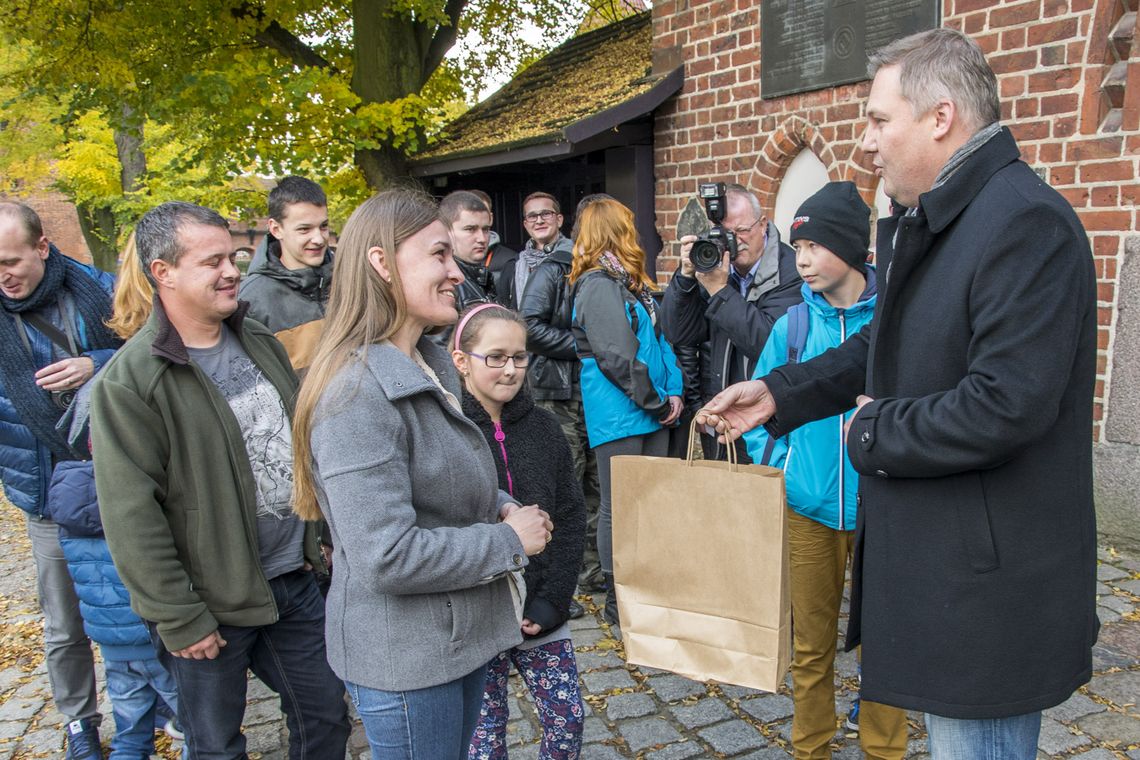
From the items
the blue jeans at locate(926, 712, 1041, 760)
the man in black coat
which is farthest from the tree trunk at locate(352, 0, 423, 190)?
the blue jeans at locate(926, 712, 1041, 760)

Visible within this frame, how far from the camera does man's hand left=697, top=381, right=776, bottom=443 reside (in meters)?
2.46

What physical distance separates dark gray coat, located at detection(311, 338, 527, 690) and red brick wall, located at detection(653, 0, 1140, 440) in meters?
4.22

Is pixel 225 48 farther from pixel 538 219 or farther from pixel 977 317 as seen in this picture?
pixel 977 317

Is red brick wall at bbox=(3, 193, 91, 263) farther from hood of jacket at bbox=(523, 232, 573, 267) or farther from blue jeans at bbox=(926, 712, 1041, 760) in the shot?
blue jeans at bbox=(926, 712, 1041, 760)

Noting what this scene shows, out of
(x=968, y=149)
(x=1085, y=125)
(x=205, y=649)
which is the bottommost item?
(x=205, y=649)

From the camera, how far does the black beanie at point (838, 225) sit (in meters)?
2.86

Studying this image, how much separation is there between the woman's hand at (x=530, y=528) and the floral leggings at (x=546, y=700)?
73 centimetres

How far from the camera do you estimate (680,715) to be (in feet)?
11.6

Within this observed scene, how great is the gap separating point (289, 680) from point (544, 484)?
0.96 metres

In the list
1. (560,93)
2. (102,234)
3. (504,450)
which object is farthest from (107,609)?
(102,234)

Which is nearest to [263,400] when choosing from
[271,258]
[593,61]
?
[271,258]

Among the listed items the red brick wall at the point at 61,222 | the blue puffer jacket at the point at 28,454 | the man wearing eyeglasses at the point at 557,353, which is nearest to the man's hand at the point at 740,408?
the man wearing eyeglasses at the point at 557,353

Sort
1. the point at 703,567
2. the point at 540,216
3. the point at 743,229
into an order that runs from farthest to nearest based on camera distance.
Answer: the point at 540,216
the point at 743,229
the point at 703,567

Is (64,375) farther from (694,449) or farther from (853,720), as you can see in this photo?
(853,720)
